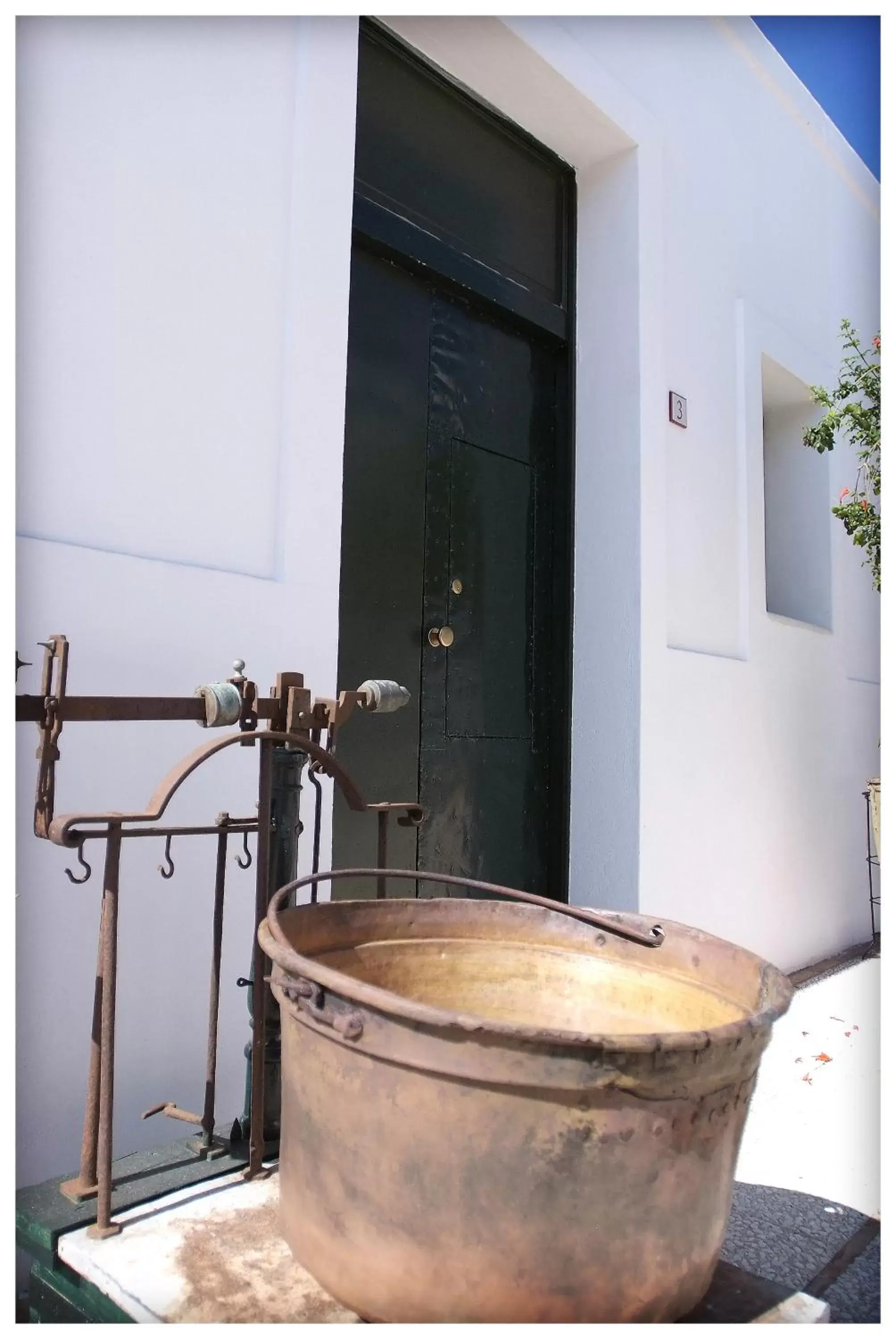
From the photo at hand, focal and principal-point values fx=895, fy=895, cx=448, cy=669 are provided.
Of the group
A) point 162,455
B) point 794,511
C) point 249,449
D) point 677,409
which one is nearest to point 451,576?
point 249,449

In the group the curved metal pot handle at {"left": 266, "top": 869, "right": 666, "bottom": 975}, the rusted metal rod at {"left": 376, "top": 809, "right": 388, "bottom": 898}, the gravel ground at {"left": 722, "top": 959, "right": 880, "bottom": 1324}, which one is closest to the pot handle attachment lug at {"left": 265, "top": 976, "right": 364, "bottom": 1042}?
the curved metal pot handle at {"left": 266, "top": 869, "right": 666, "bottom": 975}

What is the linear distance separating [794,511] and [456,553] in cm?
301

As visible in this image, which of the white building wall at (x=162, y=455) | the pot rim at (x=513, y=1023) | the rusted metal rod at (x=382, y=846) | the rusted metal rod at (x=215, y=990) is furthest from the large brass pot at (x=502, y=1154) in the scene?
the white building wall at (x=162, y=455)

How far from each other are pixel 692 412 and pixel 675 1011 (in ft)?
10.1

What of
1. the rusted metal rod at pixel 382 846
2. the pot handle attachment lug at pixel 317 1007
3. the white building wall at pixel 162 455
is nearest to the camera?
the pot handle attachment lug at pixel 317 1007

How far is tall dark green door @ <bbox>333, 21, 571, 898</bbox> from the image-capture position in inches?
115

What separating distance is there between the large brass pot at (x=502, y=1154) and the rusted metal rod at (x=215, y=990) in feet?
1.44

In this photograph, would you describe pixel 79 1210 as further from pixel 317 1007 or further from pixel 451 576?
pixel 451 576

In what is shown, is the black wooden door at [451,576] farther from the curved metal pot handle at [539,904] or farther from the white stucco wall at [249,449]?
the curved metal pot handle at [539,904]

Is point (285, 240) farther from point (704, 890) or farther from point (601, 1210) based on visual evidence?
point (704, 890)

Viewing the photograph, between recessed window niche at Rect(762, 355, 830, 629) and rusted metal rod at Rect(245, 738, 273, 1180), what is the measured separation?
13.4 ft

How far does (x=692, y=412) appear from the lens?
402 centimetres

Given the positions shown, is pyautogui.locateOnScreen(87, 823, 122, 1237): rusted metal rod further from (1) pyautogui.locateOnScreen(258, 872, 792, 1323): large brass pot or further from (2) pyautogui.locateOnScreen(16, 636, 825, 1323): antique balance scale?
(1) pyautogui.locateOnScreen(258, 872, 792, 1323): large brass pot

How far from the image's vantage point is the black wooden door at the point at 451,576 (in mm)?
2916
